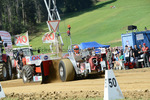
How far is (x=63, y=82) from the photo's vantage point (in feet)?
50.5

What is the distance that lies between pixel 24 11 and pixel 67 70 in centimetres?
6799

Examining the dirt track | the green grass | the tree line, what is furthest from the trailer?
the tree line

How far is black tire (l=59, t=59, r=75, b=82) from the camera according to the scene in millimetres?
15195

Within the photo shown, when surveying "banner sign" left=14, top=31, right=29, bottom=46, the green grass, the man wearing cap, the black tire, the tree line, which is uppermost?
the tree line

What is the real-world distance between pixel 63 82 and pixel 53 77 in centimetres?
84

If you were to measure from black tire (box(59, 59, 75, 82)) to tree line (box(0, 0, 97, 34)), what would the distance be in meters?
59.4

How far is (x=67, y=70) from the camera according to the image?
15180mm

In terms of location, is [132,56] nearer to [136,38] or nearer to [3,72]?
[136,38]

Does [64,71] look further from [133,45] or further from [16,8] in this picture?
[16,8]

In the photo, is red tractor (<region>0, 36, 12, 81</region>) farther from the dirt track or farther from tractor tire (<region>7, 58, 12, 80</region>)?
the dirt track

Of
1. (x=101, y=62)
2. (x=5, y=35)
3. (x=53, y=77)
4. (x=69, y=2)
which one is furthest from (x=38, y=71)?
(x=69, y=2)

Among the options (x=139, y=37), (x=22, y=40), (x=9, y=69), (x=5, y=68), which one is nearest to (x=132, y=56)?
(x=139, y=37)

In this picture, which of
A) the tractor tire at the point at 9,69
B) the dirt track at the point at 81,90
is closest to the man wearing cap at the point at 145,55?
the dirt track at the point at 81,90

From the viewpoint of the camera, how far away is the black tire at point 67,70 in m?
15.2
